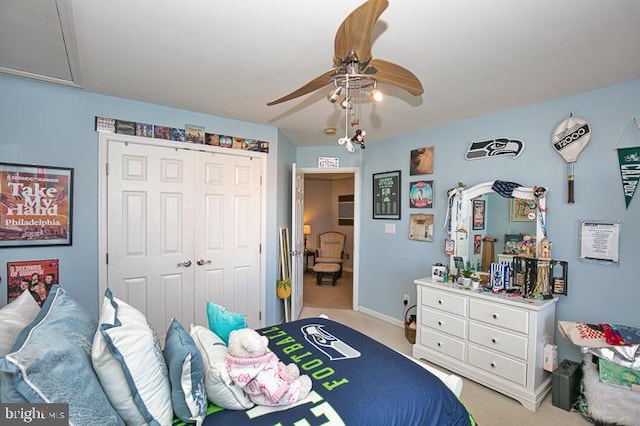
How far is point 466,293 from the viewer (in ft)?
8.84

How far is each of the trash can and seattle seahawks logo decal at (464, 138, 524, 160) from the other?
1803 mm

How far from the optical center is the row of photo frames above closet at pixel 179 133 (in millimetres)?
2697

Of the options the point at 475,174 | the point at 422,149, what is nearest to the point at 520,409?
the point at 475,174

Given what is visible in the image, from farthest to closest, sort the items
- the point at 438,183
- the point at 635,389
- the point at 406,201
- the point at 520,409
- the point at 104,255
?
the point at 406,201
the point at 438,183
the point at 104,255
the point at 520,409
the point at 635,389

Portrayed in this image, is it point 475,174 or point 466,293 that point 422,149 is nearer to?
point 475,174

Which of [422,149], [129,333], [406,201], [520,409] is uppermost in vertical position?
[422,149]

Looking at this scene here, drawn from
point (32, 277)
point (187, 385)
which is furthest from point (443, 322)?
point (32, 277)

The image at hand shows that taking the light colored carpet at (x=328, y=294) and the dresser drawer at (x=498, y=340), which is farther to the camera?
the light colored carpet at (x=328, y=294)

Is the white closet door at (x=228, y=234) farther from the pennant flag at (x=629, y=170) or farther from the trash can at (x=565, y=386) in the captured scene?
the pennant flag at (x=629, y=170)

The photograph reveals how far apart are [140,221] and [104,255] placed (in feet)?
1.32

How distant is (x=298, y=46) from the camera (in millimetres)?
1819

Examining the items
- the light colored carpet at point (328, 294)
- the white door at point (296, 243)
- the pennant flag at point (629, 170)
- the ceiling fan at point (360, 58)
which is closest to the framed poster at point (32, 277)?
the white door at point (296, 243)

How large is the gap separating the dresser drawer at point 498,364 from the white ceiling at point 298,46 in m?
2.15

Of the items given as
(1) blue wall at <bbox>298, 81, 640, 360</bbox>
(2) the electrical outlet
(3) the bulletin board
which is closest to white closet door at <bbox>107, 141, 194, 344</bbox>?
(2) the electrical outlet
